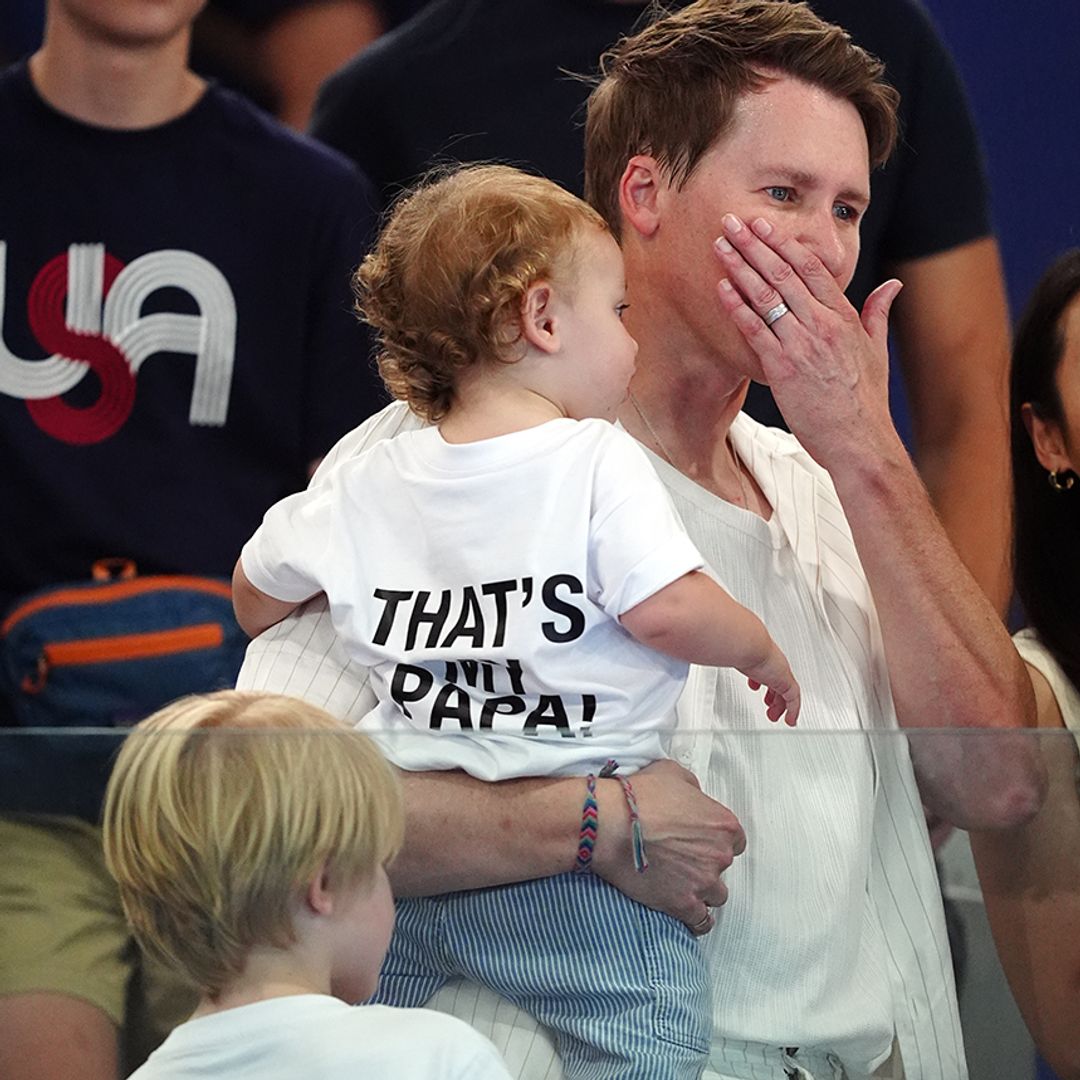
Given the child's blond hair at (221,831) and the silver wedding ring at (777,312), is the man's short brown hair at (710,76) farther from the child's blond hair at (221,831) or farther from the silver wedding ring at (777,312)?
the child's blond hair at (221,831)

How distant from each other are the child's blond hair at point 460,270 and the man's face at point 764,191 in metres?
0.33

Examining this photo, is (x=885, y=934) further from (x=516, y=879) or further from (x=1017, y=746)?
(x=516, y=879)

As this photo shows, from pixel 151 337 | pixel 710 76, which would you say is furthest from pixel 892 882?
pixel 151 337

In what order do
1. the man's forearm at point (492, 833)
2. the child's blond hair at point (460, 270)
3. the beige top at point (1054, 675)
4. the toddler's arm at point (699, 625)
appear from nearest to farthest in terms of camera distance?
the man's forearm at point (492, 833) → the toddler's arm at point (699, 625) → the child's blond hair at point (460, 270) → the beige top at point (1054, 675)

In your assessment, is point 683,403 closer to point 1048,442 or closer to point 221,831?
point 1048,442

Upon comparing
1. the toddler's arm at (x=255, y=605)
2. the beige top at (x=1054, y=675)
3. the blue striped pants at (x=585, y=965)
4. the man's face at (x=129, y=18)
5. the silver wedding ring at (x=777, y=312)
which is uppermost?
the man's face at (x=129, y=18)

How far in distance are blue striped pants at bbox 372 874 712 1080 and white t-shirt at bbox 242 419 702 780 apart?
11 cm

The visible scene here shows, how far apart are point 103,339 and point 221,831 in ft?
5.14

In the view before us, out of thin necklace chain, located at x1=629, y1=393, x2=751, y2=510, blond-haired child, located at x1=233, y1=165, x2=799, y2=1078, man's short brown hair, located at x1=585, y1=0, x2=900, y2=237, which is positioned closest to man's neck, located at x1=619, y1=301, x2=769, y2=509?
thin necklace chain, located at x1=629, y1=393, x2=751, y2=510

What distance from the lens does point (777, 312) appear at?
1.77m

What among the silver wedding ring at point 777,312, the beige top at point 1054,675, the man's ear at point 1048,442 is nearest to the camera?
the silver wedding ring at point 777,312

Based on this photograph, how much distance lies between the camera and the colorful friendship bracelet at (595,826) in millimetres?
1269

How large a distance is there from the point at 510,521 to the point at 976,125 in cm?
167

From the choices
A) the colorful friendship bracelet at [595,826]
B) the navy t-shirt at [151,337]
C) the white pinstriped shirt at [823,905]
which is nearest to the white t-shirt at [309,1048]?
the white pinstriped shirt at [823,905]
